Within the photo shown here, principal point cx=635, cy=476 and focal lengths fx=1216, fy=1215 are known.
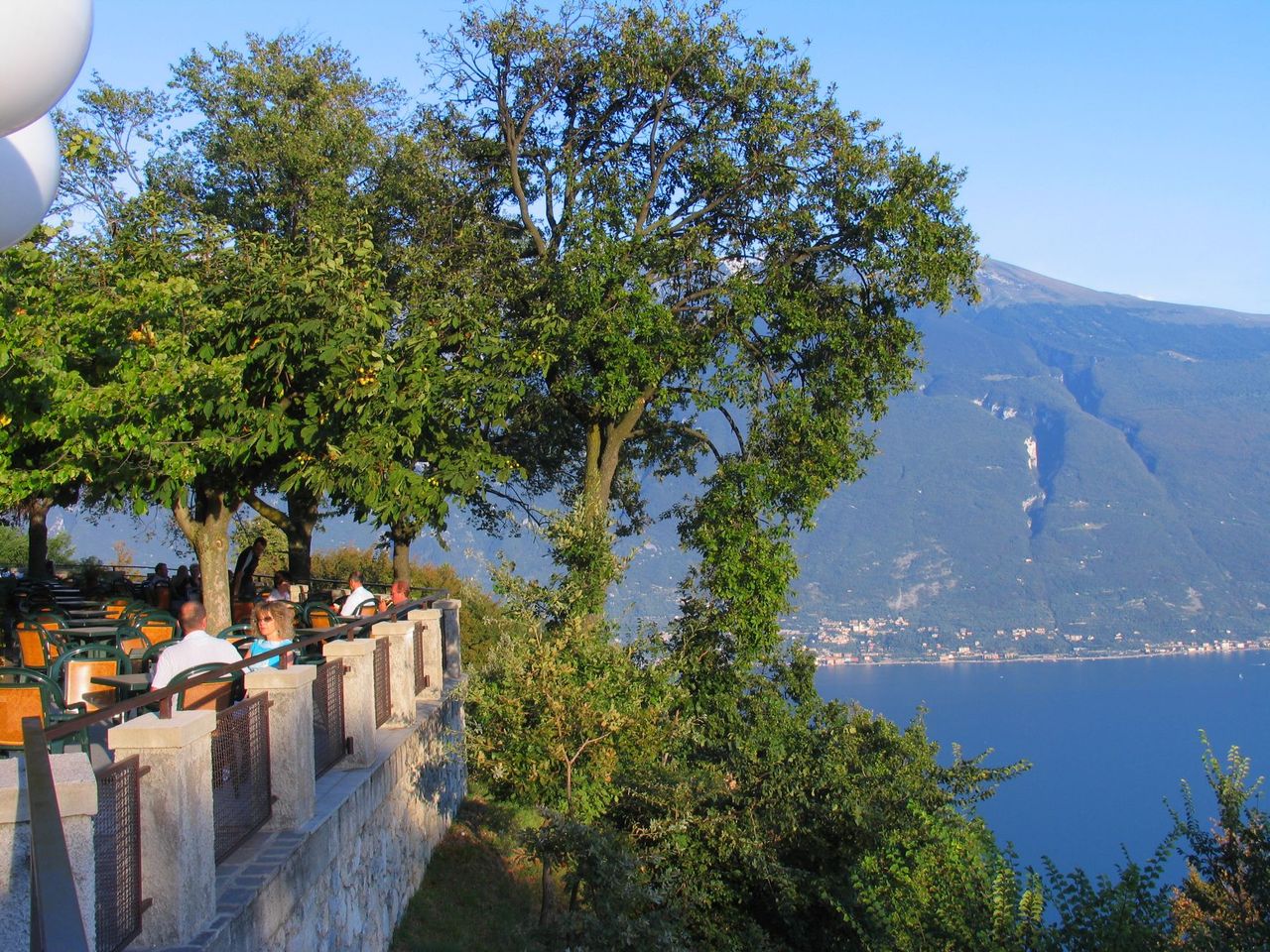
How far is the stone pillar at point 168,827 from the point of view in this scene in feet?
16.0

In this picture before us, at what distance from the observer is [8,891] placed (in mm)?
3506

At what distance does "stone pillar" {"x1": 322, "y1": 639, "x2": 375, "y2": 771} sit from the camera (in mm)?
8969

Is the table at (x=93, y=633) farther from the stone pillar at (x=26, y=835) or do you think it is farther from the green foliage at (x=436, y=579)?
the green foliage at (x=436, y=579)

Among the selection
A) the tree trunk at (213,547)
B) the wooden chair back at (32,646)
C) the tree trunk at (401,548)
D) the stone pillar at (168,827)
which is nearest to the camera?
the stone pillar at (168,827)

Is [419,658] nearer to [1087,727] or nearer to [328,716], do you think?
[328,716]

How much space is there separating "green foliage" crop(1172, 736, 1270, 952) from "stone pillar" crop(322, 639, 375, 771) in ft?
19.2

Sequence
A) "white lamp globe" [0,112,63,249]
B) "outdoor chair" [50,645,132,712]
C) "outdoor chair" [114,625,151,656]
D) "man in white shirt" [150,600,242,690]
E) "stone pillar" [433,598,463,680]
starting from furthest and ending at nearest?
"stone pillar" [433,598,463,680] < "outdoor chair" [114,625,151,656] < "outdoor chair" [50,645,132,712] < "man in white shirt" [150,600,242,690] < "white lamp globe" [0,112,63,249]

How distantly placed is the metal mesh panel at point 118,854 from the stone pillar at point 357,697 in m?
4.05

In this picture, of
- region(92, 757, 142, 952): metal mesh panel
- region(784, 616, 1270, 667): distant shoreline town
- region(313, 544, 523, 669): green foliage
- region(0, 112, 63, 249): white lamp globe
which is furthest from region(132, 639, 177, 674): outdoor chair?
region(784, 616, 1270, 667): distant shoreline town

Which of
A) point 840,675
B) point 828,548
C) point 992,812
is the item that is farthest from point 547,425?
point 828,548

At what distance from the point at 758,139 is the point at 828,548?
163091 mm

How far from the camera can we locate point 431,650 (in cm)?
1360

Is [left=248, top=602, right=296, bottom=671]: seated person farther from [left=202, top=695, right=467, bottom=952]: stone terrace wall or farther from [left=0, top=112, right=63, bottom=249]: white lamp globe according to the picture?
[left=0, top=112, right=63, bottom=249]: white lamp globe

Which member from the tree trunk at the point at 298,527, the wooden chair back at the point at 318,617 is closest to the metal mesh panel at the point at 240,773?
the wooden chair back at the point at 318,617
